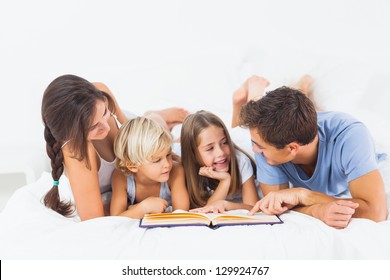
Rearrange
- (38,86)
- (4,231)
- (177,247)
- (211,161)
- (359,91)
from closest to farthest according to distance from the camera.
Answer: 1. (177,247)
2. (4,231)
3. (211,161)
4. (359,91)
5. (38,86)

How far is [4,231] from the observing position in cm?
151

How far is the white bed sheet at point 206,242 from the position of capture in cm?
130

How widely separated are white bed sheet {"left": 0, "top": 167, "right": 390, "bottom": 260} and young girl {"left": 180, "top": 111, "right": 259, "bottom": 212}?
358mm

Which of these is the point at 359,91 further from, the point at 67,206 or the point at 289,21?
the point at 67,206

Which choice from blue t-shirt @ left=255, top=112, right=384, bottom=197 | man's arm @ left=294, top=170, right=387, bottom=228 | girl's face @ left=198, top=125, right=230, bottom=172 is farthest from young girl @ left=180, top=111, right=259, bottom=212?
man's arm @ left=294, top=170, right=387, bottom=228

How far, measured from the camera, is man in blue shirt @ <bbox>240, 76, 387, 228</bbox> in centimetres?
146

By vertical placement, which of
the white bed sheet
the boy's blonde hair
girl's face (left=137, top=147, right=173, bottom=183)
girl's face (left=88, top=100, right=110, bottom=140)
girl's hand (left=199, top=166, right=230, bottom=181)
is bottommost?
the white bed sheet

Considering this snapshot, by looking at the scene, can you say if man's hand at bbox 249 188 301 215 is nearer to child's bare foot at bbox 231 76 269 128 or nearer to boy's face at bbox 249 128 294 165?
boy's face at bbox 249 128 294 165

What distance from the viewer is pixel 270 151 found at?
1550 millimetres

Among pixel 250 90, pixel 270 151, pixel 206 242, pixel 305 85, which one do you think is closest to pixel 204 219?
pixel 206 242

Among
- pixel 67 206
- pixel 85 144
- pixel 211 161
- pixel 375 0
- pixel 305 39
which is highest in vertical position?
pixel 375 0

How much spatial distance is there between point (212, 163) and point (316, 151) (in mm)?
379

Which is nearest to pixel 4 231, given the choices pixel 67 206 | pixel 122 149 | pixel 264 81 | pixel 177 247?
pixel 67 206

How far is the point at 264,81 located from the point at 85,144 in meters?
1.19
